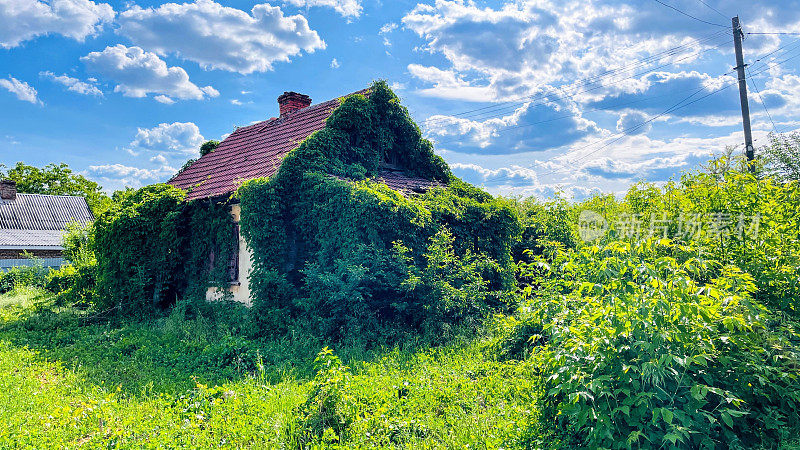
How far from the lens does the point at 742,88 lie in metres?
13.6

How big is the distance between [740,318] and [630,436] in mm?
1313

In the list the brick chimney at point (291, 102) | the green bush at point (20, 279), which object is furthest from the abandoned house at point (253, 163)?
the green bush at point (20, 279)

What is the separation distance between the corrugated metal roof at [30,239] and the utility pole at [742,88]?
3240cm

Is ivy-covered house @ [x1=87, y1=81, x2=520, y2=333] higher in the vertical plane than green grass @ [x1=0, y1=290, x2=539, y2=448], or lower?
higher

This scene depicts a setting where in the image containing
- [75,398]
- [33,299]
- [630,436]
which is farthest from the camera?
[33,299]

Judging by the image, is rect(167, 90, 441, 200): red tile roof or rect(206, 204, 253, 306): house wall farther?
rect(167, 90, 441, 200): red tile roof

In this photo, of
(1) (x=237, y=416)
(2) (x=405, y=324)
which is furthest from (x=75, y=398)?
(2) (x=405, y=324)

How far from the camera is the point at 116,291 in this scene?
13102mm

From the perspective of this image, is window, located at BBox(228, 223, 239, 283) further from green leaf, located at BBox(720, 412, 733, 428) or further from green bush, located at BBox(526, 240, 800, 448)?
green leaf, located at BBox(720, 412, 733, 428)

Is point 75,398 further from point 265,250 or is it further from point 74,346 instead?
point 265,250

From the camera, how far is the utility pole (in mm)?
13023

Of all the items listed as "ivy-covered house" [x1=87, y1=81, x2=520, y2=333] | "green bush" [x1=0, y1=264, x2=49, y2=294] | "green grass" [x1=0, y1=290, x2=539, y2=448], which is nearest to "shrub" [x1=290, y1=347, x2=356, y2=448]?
"green grass" [x1=0, y1=290, x2=539, y2=448]

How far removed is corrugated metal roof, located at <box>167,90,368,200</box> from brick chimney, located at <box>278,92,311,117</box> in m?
0.38

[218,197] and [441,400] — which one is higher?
[218,197]
